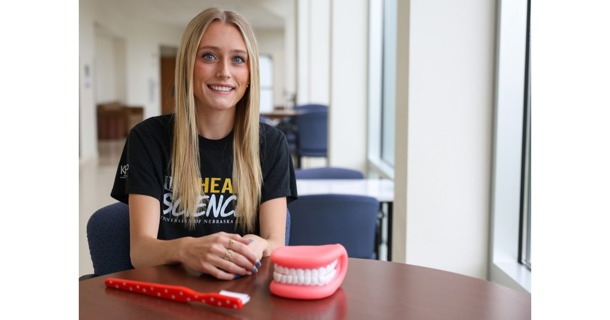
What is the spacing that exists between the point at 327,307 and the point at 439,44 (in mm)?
1807

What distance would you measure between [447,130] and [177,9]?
44.7 feet

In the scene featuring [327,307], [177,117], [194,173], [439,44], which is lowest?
[327,307]

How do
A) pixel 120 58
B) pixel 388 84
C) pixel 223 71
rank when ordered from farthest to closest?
pixel 120 58 → pixel 388 84 → pixel 223 71

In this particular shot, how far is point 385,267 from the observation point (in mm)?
1409

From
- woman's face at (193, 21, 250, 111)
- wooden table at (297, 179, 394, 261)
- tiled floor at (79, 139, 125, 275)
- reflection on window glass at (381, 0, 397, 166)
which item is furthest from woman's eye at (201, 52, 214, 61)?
reflection on window glass at (381, 0, 397, 166)

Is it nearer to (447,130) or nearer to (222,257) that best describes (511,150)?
(447,130)

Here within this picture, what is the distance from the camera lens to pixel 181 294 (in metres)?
1.15

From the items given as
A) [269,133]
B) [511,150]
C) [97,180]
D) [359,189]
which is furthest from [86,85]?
[269,133]

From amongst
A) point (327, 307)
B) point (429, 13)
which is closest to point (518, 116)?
point (429, 13)

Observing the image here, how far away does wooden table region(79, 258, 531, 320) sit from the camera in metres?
1.10
